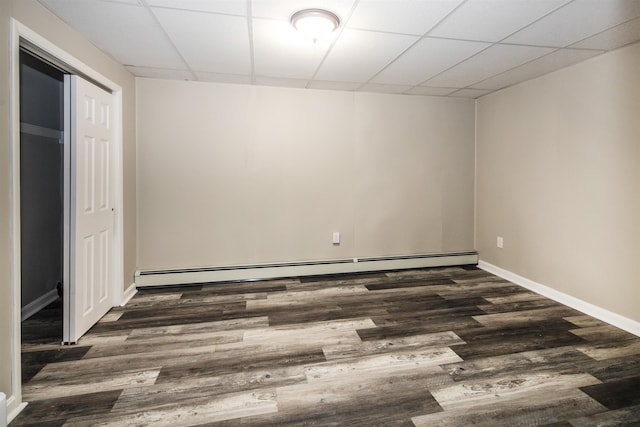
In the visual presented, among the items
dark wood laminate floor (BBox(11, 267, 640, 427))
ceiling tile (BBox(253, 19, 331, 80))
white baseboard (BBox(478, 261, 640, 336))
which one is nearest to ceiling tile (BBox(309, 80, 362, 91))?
ceiling tile (BBox(253, 19, 331, 80))

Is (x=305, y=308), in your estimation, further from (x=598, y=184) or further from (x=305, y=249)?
(x=598, y=184)

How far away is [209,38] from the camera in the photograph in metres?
2.33

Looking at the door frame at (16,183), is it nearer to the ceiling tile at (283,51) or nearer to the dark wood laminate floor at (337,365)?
the dark wood laminate floor at (337,365)

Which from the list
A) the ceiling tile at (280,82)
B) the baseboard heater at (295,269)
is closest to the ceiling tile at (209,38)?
the ceiling tile at (280,82)

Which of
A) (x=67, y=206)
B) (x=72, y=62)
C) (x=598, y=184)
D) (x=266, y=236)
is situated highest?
(x=72, y=62)

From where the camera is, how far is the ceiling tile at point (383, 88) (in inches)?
139

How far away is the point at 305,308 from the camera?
9.37 ft

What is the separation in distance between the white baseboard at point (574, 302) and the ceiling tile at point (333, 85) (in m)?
2.81

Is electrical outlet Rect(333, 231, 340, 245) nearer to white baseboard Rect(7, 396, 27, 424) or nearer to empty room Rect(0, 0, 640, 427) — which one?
empty room Rect(0, 0, 640, 427)

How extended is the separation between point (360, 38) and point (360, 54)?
31 cm

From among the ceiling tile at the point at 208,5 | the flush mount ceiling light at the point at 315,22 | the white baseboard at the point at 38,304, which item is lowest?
the white baseboard at the point at 38,304

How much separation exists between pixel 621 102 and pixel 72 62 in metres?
4.11

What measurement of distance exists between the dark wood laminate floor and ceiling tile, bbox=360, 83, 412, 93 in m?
2.34

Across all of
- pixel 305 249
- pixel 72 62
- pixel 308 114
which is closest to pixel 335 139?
pixel 308 114
